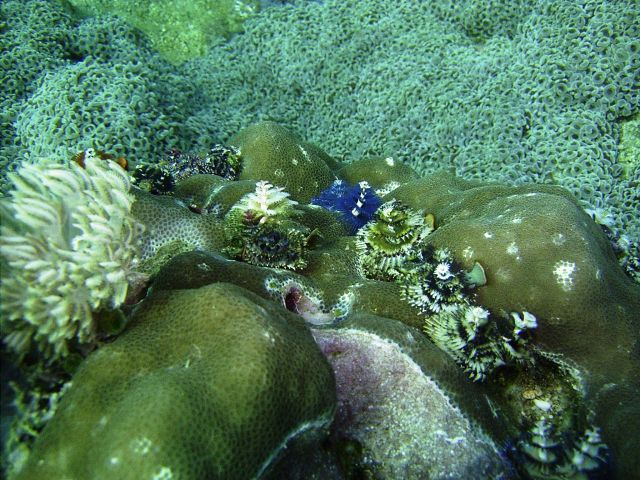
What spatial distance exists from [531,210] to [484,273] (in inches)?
29.7

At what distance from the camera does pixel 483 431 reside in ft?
9.27

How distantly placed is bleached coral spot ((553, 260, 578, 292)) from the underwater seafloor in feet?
0.09

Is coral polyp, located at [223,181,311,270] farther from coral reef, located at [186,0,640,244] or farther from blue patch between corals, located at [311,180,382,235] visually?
coral reef, located at [186,0,640,244]

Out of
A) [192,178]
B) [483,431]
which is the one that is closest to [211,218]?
[192,178]

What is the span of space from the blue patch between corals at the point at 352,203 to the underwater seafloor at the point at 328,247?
4 centimetres

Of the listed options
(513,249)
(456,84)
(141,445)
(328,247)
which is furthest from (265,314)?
(456,84)

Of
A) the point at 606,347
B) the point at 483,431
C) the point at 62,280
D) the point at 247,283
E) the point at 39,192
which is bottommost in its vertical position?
the point at 606,347

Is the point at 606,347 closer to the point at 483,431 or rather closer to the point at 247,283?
the point at 483,431

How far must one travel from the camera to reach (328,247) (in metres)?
4.29

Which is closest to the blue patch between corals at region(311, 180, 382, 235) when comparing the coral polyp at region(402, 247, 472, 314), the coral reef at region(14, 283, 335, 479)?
the coral polyp at region(402, 247, 472, 314)

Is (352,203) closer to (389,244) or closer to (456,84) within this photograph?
(389,244)

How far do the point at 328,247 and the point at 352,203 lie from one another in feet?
3.14

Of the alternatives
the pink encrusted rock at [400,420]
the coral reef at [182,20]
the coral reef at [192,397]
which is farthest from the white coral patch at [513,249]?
the coral reef at [182,20]

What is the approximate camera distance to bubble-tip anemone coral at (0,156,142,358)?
1990 mm
